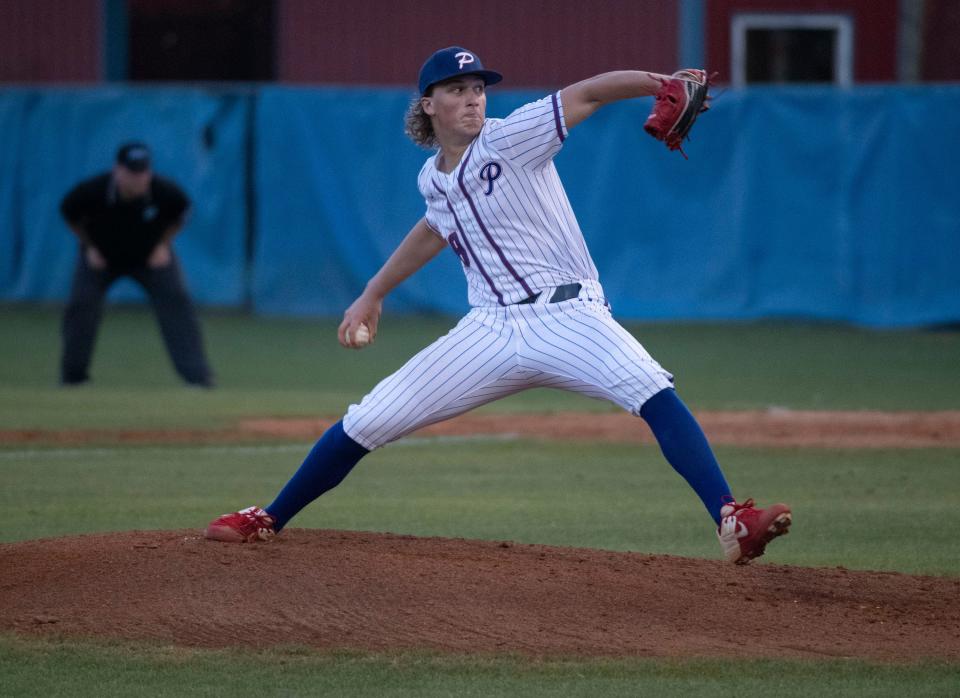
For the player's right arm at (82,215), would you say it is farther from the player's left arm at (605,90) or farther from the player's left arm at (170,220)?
the player's left arm at (605,90)

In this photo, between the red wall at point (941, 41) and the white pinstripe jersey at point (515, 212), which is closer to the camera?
the white pinstripe jersey at point (515, 212)

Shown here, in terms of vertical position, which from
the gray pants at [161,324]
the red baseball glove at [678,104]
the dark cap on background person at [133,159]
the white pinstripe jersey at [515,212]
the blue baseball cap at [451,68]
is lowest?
the gray pants at [161,324]

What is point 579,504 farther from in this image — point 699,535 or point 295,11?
point 295,11

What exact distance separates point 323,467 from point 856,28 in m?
19.0

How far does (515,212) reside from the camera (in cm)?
530

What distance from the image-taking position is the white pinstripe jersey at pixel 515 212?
524 centimetres

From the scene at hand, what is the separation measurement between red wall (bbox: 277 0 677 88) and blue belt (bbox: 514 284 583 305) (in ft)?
56.4

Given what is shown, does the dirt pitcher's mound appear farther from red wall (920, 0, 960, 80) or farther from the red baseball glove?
red wall (920, 0, 960, 80)

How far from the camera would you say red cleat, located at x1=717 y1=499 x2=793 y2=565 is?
4.84 m

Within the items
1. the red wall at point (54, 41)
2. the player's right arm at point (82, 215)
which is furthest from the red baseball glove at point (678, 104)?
the red wall at point (54, 41)

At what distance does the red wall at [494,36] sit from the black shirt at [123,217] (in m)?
9.93

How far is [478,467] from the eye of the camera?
9.16 metres

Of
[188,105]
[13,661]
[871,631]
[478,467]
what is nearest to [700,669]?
[871,631]

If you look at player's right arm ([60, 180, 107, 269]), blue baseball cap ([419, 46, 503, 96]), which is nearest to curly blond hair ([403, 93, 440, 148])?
blue baseball cap ([419, 46, 503, 96])
